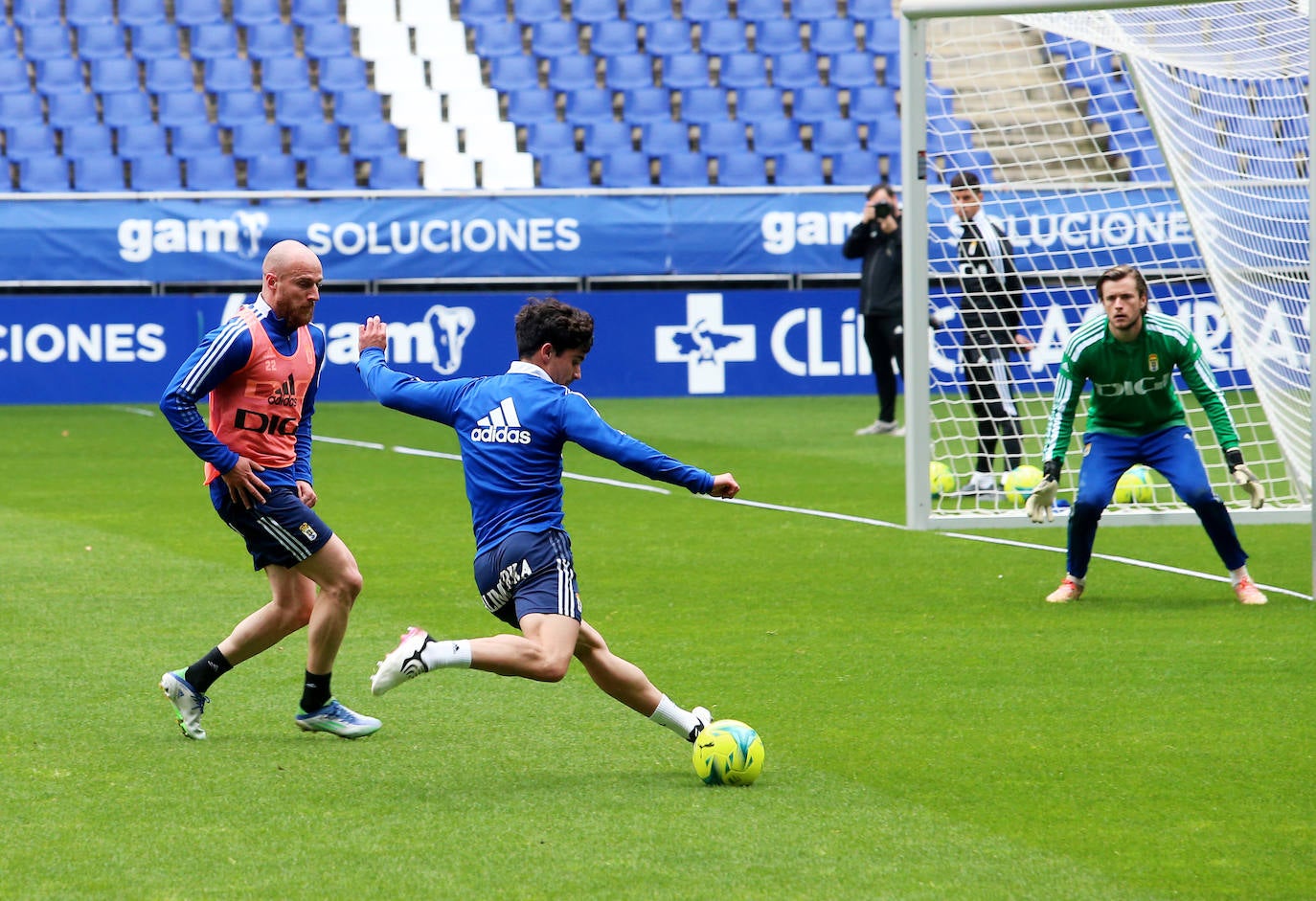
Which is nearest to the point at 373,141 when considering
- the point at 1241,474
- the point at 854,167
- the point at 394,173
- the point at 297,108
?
the point at 394,173

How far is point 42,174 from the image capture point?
939 inches

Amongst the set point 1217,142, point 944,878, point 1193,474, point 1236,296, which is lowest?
point 944,878

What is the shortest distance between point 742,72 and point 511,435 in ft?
70.5

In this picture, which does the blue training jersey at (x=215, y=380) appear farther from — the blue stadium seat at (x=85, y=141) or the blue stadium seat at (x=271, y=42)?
the blue stadium seat at (x=271, y=42)

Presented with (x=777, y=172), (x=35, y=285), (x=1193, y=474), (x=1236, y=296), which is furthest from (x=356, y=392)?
(x=1193, y=474)

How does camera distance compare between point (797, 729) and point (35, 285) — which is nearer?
point (797, 729)

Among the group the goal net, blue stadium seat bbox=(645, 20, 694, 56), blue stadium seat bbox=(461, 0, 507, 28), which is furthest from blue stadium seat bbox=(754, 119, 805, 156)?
the goal net

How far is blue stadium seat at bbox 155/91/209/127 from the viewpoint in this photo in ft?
81.4

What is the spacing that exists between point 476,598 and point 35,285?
13.4 m

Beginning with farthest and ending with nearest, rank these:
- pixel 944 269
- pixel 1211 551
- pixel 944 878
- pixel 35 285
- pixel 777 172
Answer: pixel 777 172 < pixel 35 285 < pixel 944 269 < pixel 1211 551 < pixel 944 878

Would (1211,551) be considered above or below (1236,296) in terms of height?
below

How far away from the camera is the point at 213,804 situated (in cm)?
549

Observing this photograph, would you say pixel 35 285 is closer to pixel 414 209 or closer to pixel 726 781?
pixel 414 209

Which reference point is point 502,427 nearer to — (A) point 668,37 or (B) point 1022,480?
→ (B) point 1022,480
